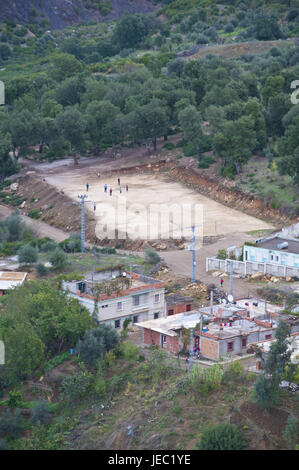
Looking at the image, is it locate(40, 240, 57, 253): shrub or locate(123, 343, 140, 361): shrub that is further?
locate(40, 240, 57, 253): shrub

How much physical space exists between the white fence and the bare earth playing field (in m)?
7.69

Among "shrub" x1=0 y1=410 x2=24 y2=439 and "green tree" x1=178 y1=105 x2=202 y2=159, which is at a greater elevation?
"green tree" x1=178 y1=105 x2=202 y2=159

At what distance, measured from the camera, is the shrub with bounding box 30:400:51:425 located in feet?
117

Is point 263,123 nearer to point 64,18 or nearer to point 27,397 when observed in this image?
point 27,397

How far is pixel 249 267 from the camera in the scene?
52.6m

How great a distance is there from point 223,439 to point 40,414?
8.33 meters

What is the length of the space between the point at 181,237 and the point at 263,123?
58.5 ft

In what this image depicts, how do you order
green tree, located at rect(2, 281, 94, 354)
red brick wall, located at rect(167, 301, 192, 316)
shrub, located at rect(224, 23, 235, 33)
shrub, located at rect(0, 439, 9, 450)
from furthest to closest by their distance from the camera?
shrub, located at rect(224, 23, 235, 33) < red brick wall, located at rect(167, 301, 192, 316) < green tree, located at rect(2, 281, 94, 354) < shrub, located at rect(0, 439, 9, 450)

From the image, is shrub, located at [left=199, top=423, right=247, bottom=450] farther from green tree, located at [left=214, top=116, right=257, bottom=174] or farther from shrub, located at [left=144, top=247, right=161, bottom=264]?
green tree, located at [left=214, top=116, right=257, bottom=174]

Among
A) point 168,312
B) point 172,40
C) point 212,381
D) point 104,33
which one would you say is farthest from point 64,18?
point 212,381

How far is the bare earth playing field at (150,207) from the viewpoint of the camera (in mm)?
63500

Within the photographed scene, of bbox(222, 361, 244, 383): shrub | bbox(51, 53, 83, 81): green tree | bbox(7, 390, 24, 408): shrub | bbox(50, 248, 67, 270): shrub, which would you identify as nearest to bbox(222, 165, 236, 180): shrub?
bbox(50, 248, 67, 270): shrub

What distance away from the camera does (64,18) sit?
533ft

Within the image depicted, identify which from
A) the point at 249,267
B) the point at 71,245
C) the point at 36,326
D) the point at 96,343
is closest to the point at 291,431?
the point at 96,343
